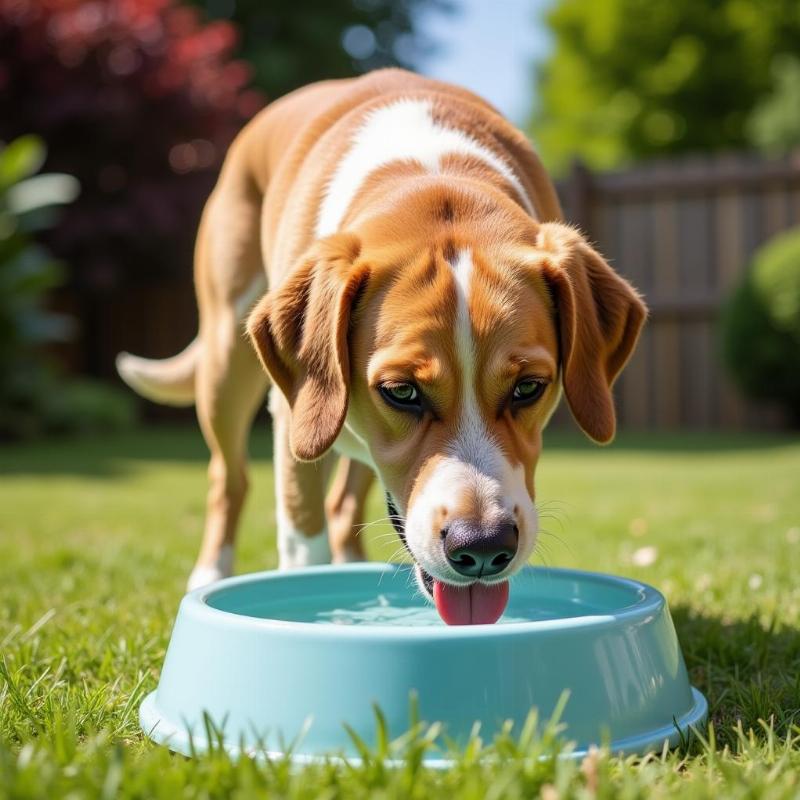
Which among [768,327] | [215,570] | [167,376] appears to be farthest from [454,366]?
[768,327]

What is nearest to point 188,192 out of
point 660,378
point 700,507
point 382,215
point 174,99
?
point 174,99

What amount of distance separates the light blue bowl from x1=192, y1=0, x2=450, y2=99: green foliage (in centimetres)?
2122

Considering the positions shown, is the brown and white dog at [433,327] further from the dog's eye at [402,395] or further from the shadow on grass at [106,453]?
the shadow on grass at [106,453]

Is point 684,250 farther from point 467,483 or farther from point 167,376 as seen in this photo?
point 467,483

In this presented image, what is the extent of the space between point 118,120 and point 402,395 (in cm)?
1359

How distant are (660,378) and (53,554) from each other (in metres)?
9.74

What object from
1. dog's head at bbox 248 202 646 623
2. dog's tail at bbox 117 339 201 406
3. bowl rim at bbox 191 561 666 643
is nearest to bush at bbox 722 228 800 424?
dog's tail at bbox 117 339 201 406

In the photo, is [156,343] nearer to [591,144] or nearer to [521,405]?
[521,405]

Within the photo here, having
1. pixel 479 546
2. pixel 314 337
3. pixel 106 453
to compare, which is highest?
pixel 314 337

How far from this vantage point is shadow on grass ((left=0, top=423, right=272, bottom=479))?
31.0 feet

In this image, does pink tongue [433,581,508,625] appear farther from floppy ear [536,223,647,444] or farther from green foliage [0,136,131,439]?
green foliage [0,136,131,439]

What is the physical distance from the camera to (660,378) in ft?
43.8

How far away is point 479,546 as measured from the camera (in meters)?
2.42

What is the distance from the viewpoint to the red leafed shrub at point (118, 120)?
14930 millimetres
